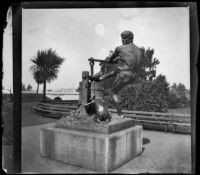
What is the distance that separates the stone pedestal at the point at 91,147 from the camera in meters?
4.86

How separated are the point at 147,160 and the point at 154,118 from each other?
372 cm

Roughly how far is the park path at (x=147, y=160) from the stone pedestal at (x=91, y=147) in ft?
0.49

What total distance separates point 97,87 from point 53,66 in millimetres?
2559

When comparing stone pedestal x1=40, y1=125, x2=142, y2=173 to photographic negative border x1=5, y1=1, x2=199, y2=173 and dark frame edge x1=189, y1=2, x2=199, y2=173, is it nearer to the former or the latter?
photographic negative border x1=5, y1=1, x2=199, y2=173

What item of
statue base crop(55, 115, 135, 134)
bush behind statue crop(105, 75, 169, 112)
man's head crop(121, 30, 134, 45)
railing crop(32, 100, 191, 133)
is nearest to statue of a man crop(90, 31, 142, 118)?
man's head crop(121, 30, 134, 45)

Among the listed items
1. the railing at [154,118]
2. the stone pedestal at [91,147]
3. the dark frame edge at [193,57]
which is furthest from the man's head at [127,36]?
the railing at [154,118]

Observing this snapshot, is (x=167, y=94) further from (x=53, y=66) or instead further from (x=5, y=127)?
(x=5, y=127)

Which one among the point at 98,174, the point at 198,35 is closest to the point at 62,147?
the point at 98,174

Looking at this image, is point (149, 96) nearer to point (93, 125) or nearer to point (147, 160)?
point (147, 160)

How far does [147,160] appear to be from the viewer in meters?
5.79

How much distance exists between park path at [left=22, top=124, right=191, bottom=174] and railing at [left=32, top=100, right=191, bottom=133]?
110cm

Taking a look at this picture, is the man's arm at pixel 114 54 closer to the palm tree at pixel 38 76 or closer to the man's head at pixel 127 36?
the man's head at pixel 127 36

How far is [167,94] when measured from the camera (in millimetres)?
10445

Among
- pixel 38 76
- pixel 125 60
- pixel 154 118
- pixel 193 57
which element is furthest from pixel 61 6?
pixel 154 118
